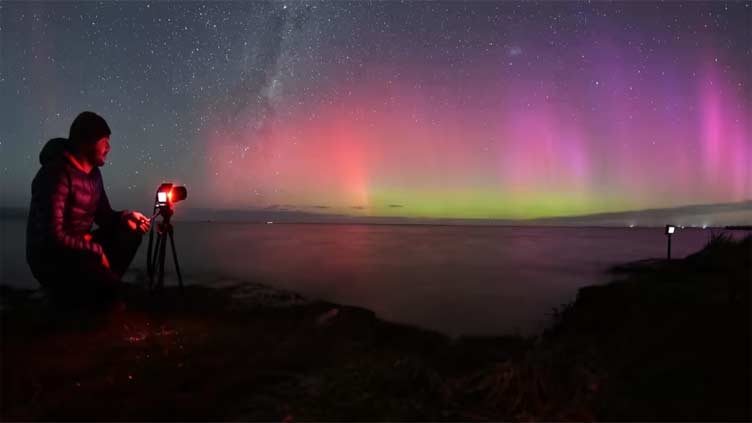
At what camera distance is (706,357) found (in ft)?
13.6

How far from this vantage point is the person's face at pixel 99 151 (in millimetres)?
6453

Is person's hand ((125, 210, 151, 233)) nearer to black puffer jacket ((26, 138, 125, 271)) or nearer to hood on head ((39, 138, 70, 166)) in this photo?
black puffer jacket ((26, 138, 125, 271))

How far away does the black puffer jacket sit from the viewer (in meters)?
5.89

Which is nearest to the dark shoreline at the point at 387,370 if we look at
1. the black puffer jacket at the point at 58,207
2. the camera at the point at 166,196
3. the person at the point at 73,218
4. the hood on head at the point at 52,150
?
the person at the point at 73,218

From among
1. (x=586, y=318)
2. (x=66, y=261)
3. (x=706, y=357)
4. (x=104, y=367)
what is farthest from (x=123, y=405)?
(x=586, y=318)

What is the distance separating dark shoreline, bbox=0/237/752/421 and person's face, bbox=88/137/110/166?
2251mm

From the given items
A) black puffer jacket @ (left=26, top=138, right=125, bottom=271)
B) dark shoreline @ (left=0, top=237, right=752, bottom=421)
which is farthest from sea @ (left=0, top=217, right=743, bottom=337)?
black puffer jacket @ (left=26, top=138, right=125, bottom=271)

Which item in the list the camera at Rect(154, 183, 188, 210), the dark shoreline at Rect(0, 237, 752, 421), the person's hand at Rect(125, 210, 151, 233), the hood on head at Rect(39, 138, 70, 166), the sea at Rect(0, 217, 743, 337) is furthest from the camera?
the sea at Rect(0, 217, 743, 337)

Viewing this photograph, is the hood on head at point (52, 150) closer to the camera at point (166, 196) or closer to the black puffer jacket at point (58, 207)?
the black puffer jacket at point (58, 207)

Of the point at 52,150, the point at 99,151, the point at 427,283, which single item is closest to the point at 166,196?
the point at 99,151

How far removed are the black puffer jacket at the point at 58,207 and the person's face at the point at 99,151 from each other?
9.2 inches

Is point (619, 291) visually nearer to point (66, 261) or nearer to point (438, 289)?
point (66, 261)

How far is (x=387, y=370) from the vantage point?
468cm

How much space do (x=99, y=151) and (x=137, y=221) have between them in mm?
1169
